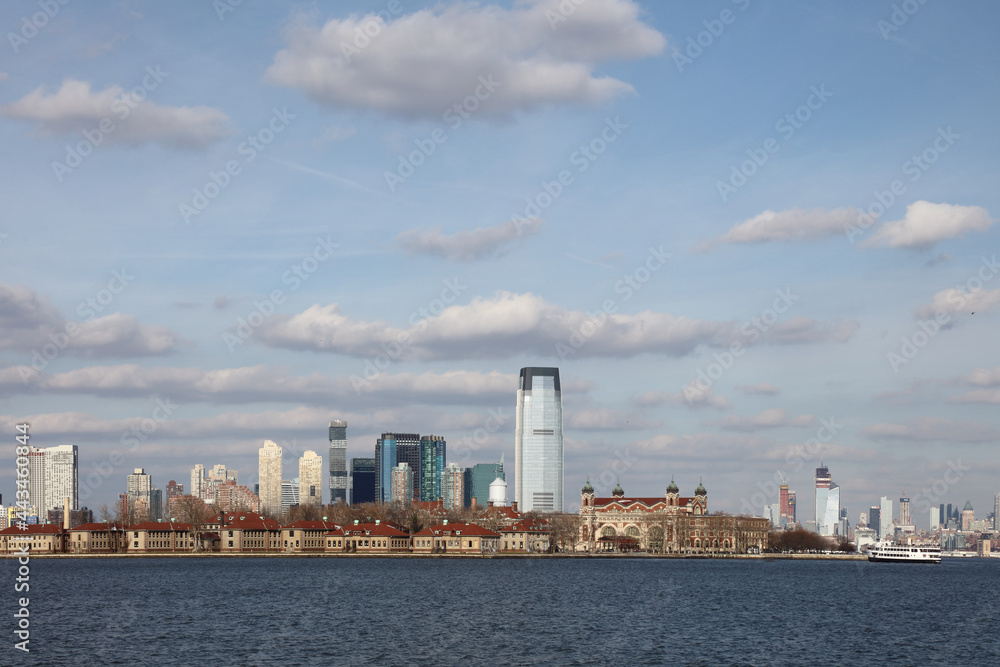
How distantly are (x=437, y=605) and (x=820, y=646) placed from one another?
107 ft

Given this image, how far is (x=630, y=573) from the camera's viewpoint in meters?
149

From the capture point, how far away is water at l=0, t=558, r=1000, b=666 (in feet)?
193

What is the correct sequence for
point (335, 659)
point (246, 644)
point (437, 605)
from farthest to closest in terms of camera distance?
point (437, 605), point (246, 644), point (335, 659)

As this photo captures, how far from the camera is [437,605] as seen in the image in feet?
287

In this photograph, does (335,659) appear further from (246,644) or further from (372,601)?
(372,601)

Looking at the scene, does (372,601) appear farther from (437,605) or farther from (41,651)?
(41,651)

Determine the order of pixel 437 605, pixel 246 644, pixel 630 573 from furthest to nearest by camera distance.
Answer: pixel 630 573
pixel 437 605
pixel 246 644

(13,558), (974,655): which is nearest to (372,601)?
(974,655)

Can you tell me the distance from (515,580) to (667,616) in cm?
4477

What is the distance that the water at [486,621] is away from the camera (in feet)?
193

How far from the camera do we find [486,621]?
246 ft

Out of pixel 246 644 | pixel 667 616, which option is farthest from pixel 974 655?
pixel 246 644

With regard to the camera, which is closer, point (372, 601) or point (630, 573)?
point (372, 601)

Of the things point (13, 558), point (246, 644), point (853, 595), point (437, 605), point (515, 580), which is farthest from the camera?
point (13, 558)
